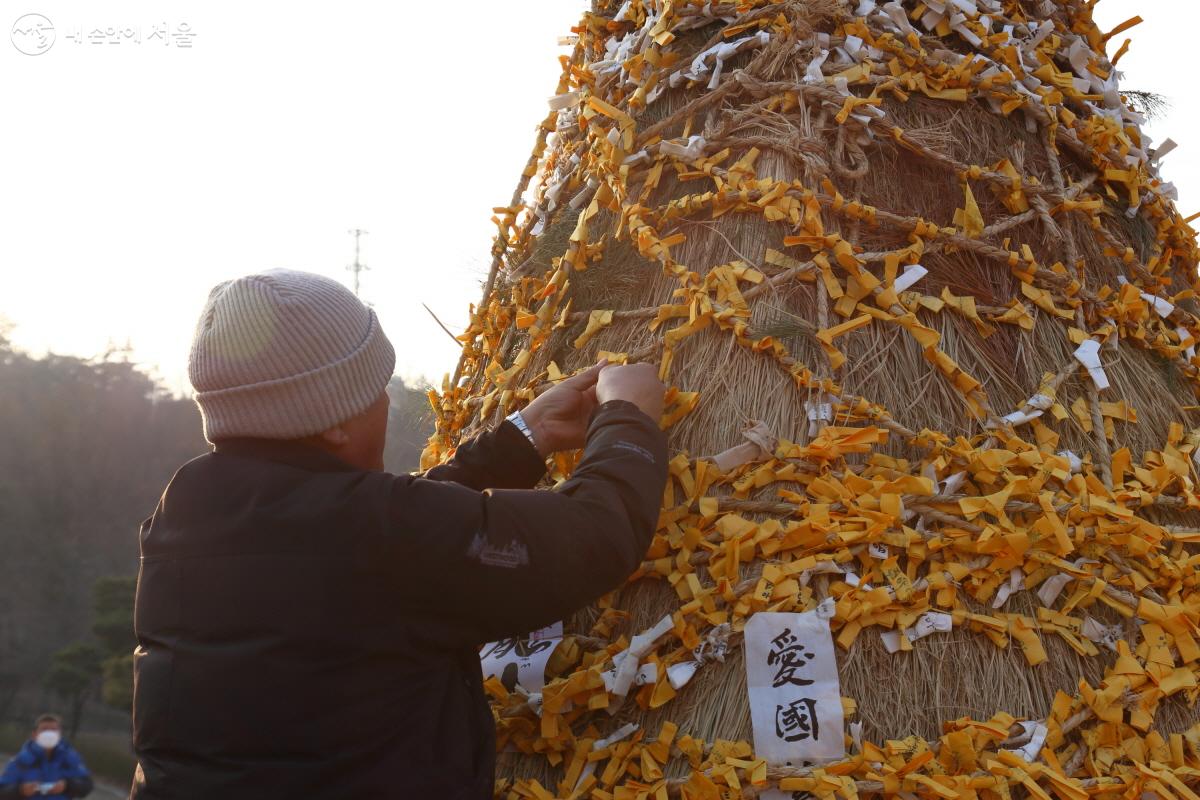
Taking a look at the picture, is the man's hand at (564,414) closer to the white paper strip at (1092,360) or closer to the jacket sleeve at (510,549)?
the jacket sleeve at (510,549)

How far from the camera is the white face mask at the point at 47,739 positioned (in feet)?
20.3

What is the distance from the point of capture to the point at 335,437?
160 cm

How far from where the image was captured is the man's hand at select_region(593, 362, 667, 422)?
5.83ft

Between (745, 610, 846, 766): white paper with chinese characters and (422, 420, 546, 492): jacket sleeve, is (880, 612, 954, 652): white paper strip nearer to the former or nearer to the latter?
(745, 610, 846, 766): white paper with chinese characters

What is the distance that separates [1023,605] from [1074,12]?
1.53 meters

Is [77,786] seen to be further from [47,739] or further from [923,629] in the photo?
[923,629]

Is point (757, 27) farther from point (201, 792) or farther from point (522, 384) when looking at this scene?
point (201, 792)

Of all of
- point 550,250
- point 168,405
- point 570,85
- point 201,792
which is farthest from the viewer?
point 168,405

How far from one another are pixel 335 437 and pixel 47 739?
232 inches

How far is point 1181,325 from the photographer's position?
2.21 meters

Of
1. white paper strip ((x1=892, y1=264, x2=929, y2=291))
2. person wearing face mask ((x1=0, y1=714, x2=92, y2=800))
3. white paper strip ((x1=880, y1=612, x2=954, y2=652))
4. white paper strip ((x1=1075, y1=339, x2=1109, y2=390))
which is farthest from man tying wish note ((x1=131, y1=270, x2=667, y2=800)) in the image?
person wearing face mask ((x1=0, y1=714, x2=92, y2=800))

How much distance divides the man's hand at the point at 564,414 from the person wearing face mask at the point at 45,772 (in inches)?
226

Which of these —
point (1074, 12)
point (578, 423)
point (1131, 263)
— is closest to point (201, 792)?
point (578, 423)

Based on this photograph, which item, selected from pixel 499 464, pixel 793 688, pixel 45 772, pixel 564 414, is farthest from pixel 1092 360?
pixel 45 772
